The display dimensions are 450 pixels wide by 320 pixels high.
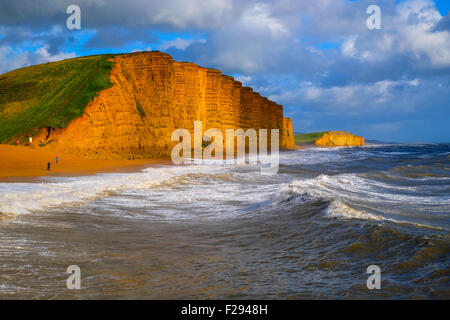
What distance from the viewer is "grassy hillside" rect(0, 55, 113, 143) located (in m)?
30.7

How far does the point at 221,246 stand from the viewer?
6.75m

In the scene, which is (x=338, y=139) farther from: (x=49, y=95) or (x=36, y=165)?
(x=36, y=165)

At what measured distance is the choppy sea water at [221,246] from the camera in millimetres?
4613

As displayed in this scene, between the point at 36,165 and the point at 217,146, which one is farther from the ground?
the point at 217,146

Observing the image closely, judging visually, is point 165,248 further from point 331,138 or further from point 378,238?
point 331,138

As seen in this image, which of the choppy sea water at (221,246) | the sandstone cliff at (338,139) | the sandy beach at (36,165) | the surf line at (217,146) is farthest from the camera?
the sandstone cliff at (338,139)

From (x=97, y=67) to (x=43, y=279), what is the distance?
33.2 m
